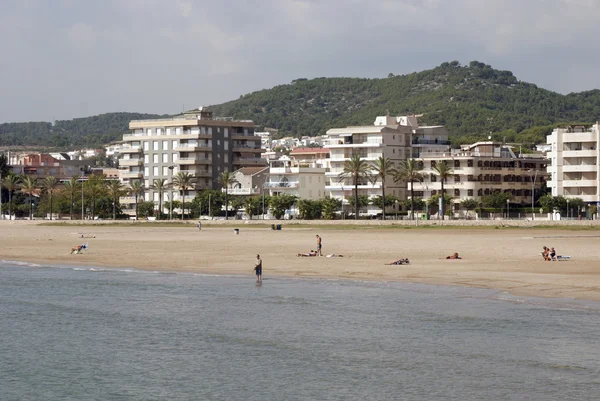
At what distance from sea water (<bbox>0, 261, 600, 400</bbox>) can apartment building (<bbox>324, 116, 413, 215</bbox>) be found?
8411cm

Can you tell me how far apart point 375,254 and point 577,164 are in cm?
6014

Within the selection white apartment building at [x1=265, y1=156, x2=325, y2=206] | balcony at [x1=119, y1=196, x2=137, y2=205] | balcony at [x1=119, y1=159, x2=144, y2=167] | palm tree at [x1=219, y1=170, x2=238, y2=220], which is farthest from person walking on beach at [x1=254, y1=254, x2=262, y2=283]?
balcony at [x1=119, y1=159, x2=144, y2=167]

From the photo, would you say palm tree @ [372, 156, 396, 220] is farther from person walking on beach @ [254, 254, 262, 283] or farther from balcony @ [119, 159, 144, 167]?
person walking on beach @ [254, 254, 262, 283]

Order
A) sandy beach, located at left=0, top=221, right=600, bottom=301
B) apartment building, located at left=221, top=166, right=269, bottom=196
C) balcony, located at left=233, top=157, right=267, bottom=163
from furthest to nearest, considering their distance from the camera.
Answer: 1. balcony, located at left=233, top=157, right=267, bottom=163
2. apartment building, located at left=221, top=166, right=269, bottom=196
3. sandy beach, located at left=0, top=221, right=600, bottom=301

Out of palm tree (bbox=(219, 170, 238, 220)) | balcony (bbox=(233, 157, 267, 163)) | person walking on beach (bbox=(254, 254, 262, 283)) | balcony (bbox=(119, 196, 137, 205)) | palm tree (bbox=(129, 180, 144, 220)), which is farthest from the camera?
balcony (bbox=(233, 157, 267, 163))

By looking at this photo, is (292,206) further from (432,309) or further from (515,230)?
(432,309)

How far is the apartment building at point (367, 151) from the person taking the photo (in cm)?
12719

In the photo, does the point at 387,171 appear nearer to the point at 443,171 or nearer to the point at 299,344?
the point at 443,171

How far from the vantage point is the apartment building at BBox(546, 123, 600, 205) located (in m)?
109

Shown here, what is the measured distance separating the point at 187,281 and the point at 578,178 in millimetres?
75207

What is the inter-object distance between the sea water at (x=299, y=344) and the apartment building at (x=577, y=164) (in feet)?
241

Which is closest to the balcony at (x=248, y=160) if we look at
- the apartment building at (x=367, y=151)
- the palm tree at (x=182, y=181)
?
the palm tree at (x=182, y=181)

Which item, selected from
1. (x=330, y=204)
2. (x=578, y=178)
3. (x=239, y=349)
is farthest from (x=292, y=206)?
(x=239, y=349)

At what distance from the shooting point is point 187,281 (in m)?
46.8
